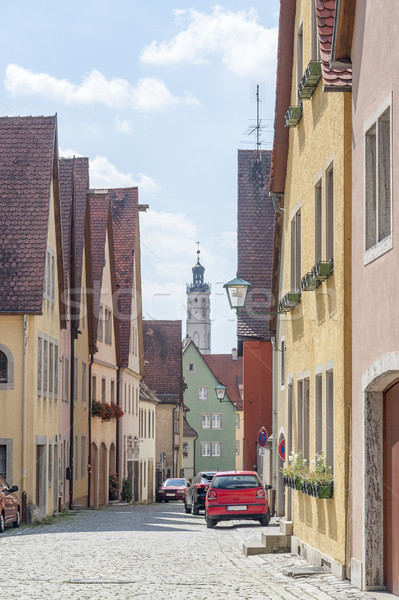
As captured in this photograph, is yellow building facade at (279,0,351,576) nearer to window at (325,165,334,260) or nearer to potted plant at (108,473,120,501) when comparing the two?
window at (325,165,334,260)

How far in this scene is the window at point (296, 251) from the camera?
58.6 feet

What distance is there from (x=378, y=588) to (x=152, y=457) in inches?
1989

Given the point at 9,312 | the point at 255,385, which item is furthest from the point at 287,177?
the point at 255,385

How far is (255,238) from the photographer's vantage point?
35312 millimetres

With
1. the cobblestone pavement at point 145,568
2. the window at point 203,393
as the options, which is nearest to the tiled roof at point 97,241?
the cobblestone pavement at point 145,568

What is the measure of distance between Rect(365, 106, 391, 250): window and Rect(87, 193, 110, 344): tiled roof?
28.6 m

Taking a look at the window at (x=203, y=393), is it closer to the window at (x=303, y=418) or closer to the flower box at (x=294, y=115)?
the window at (x=303, y=418)

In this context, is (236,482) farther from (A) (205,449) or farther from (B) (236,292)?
(A) (205,449)

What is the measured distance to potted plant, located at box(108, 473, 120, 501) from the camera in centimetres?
4384

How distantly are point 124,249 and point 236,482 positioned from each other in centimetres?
2373

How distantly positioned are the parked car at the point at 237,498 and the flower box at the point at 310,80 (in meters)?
12.0

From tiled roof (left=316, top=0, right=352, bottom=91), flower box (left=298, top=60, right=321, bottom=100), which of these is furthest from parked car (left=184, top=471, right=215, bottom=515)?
tiled roof (left=316, top=0, right=352, bottom=91)

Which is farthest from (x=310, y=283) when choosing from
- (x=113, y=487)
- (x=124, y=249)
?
(x=124, y=249)

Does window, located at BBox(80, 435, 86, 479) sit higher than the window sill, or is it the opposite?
the window sill
